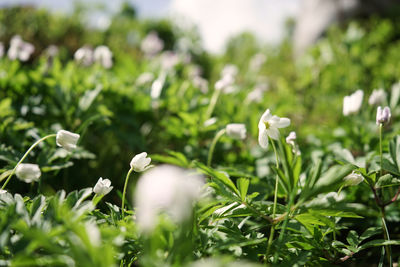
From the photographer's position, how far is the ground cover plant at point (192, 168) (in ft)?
2.81

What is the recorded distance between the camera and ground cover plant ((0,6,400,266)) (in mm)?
856

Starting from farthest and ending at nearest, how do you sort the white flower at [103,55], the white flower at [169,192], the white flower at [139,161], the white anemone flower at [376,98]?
the white flower at [103,55]
the white anemone flower at [376,98]
the white flower at [139,161]
the white flower at [169,192]

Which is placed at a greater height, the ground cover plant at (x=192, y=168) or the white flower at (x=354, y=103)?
the white flower at (x=354, y=103)

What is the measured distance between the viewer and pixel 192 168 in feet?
5.89

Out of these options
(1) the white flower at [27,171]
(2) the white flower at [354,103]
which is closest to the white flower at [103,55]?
(1) the white flower at [27,171]

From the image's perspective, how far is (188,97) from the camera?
2.79 meters

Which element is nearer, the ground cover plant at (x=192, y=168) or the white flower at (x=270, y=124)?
the ground cover plant at (x=192, y=168)

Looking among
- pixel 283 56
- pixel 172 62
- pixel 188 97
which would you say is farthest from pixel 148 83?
pixel 283 56

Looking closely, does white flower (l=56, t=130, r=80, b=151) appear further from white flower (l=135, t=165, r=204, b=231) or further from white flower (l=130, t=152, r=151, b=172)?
white flower (l=135, t=165, r=204, b=231)

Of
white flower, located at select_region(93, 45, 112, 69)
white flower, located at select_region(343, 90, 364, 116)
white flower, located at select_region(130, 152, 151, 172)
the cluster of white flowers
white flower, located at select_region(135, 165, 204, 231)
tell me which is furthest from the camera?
white flower, located at select_region(93, 45, 112, 69)

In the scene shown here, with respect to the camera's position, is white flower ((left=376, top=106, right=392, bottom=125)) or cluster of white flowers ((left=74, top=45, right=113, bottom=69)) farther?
cluster of white flowers ((left=74, top=45, right=113, bottom=69))

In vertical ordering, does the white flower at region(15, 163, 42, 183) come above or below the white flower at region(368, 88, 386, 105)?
below

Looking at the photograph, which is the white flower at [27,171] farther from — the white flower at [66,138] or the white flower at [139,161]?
the white flower at [139,161]

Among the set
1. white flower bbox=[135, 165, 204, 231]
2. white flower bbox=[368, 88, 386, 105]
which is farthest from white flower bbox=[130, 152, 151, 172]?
white flower bbox=[368, 88, 386, 105]
